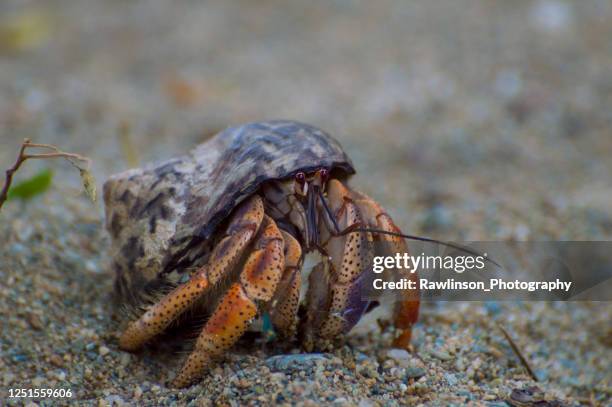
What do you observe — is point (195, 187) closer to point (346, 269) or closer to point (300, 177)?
point (300, 177)

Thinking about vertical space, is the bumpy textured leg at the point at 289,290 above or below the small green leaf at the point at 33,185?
below

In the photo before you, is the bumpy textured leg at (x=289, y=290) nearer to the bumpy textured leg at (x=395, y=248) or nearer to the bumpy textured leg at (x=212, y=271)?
the bumpy textured leg at (x=212, y=271)

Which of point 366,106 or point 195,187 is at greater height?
point 366,106

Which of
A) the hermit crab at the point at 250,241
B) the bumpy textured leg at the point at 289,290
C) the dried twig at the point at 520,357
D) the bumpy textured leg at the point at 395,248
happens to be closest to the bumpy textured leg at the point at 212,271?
the hermit crab at the point at 250,241

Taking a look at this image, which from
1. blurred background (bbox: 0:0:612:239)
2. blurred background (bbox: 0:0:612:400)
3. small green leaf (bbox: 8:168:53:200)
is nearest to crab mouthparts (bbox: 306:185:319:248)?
blurred background (bbox: 0:0:612:400)

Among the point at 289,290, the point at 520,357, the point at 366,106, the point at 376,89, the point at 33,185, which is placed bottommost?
the point at 520,357
